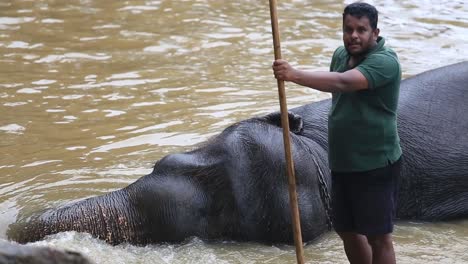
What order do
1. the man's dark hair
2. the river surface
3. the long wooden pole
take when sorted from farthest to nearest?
the river surface < the man's dark hair < the long wooden pole

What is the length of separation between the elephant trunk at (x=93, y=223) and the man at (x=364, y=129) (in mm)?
1457

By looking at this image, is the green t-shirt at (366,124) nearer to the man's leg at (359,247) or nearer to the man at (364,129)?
the man at (364,129)

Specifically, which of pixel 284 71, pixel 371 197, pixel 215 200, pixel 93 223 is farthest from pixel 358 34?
pixel 93 223

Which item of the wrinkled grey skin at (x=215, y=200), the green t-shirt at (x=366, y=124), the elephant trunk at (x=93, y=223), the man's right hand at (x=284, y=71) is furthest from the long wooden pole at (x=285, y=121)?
the elephant trunk at (x=93, y=223)

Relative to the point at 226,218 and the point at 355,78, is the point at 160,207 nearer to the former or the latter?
the point at 226,218

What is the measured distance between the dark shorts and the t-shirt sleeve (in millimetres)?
412

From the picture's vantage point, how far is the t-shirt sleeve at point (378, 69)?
4070mm

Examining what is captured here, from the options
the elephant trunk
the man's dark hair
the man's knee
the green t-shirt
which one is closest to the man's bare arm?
the green t-shirt

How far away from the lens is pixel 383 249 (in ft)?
14.3

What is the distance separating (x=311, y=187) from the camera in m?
5.52

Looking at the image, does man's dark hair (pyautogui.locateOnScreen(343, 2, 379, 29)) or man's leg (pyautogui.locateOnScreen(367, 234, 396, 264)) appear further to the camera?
man's leg (pyautogui.locateOnScreen(367, 234, 396, 264))

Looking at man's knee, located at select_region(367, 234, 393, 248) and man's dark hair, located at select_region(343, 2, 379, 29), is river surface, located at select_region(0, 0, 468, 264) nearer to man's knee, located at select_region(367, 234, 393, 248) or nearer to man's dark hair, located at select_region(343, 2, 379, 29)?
man's knee, located at select_region(367, 234, 393, 248)

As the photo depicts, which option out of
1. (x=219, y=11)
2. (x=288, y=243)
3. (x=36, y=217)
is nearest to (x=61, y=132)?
(x=36, y=217)

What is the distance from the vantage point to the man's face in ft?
13.5
